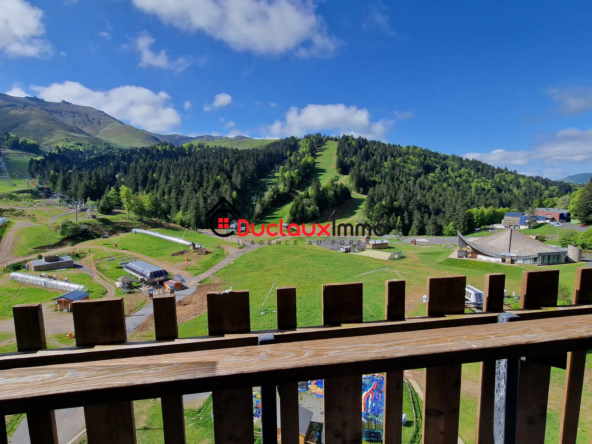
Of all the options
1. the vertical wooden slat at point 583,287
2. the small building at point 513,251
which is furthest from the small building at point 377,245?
the vertical wooden slat at point 583,287

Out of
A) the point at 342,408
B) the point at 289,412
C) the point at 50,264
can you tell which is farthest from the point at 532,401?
the point at 50,264

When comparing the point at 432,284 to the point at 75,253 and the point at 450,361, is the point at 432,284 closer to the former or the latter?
the point at 450,361

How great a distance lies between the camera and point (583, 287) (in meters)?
1.32

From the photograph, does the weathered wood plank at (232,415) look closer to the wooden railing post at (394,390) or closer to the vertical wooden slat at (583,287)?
the wooden railing post at (394,390)

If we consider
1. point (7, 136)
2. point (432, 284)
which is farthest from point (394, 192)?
point (7, 136)

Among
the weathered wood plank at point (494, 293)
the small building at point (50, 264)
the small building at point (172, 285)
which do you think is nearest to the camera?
the weathered wood plank at point (494, 293)

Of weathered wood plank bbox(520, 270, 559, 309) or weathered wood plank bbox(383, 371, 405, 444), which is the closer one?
weathered wood plank bbox(383, 371, 405, 444)

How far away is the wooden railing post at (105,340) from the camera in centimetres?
88

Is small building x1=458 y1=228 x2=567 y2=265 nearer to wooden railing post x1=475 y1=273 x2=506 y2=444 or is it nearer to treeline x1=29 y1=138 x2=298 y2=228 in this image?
wooden railing post x1=475 y1=273 x2=506 y2=444

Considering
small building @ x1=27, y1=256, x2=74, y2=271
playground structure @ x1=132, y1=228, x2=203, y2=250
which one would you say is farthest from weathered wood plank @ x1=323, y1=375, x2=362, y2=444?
playground structure @ x1=132, y1=228, x2=203, y2=250

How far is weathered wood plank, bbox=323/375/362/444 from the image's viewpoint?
3.22 feet

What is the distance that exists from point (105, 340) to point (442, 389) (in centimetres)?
119

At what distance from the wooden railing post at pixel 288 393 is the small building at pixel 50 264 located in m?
32.8

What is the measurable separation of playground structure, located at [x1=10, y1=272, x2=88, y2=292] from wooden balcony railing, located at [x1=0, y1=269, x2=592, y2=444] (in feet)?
75.9
